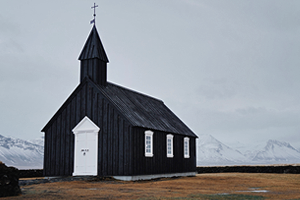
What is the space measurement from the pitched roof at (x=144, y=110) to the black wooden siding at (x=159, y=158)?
0.60m

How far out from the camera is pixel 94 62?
2577 cm

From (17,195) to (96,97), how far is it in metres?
10.9

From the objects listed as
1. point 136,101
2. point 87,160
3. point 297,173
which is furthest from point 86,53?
point 297,173

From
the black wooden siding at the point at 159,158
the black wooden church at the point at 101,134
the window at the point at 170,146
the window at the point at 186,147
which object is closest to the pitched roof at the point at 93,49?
the black wooden church at the point at 101,134

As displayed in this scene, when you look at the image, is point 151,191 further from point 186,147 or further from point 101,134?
point 186,147

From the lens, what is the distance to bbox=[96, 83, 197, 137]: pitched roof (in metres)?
24.6

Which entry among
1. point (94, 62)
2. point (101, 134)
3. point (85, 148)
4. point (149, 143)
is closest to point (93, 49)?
point (94, 62)

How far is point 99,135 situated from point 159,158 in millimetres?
4910

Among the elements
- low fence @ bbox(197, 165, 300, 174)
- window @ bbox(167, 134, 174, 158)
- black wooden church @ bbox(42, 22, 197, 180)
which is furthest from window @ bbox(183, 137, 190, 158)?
low fence @ bbox(197, 165, 300, 174)

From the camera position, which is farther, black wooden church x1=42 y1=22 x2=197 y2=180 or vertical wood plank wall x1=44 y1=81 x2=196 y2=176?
black wooden church x1=42 y1=22 x2=197 y2=180

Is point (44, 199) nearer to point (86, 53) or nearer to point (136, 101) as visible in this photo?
point (86, 53)

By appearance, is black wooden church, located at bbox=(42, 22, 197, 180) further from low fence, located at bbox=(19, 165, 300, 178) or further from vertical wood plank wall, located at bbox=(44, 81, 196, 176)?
low fence, located at bbox=(19, 165, 300, 178)

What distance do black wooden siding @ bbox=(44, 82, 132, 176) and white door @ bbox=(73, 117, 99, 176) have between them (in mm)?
352

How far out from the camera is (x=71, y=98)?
25.8 m
